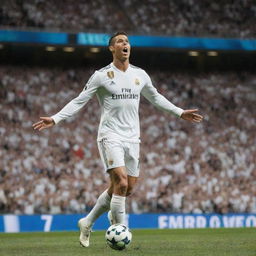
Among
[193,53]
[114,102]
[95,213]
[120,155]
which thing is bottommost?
[95,213]

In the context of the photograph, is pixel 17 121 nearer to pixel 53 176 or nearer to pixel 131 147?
pixel 53 176

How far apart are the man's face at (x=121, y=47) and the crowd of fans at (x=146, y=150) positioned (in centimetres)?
1250

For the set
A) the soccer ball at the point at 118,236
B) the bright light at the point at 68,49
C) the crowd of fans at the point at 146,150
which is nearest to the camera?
the soccer ball at the point at 118,236

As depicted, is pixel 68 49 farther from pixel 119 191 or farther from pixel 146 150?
pixel 119 191

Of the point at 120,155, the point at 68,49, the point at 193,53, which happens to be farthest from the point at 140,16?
the point at 120,155

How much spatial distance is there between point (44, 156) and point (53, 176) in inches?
45.8

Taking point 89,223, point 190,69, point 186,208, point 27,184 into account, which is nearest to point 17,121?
point 27,184

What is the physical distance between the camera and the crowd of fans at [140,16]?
27.6 m

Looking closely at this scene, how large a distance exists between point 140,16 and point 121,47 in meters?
19.8

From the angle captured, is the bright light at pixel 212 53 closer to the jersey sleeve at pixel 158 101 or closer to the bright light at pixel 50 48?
the bright light at pixel 50 48

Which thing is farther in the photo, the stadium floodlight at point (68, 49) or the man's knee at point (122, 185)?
the stadium floodlight at point (68, 49)

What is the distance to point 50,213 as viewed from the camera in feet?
73.3

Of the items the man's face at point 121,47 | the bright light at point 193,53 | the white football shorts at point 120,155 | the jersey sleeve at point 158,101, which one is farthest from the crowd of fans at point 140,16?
the white football shorts at point 120,155

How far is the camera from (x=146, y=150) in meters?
26.5
